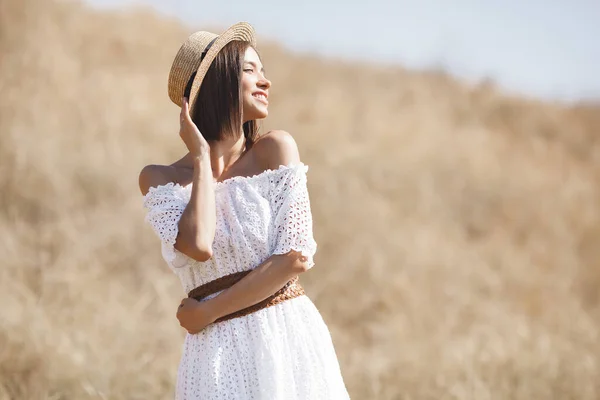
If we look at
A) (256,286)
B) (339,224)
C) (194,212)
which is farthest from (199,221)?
(339,224)

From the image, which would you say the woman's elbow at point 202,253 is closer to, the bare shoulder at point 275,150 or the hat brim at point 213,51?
the bare shoulder at point 275,150

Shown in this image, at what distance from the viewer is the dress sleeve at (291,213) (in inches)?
89.2

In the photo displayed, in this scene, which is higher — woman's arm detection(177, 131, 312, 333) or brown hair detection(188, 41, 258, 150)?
brown hair detection(188, 41, 258, 150)

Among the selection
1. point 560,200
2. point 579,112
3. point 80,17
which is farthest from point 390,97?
point 80,17

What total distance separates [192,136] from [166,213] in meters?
0.26

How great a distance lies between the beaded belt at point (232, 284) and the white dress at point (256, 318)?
0.02 m

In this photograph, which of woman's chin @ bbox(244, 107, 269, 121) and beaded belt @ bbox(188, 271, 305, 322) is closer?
beaded belt @ bbox(188, 271, 305, 322)

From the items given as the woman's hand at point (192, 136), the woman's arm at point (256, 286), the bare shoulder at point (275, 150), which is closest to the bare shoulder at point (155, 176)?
the woman's hand at point (192, 136)

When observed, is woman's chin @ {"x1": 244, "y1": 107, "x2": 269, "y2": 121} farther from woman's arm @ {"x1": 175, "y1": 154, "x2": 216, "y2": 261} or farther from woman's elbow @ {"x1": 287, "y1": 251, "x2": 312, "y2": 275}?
woman's elbow @ {"x1": 287, "y1": 251, "x2": 312, "y2": 275}

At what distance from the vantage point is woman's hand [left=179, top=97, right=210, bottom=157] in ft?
7.60

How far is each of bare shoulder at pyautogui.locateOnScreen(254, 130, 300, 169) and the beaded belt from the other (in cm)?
37

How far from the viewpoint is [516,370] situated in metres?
5.73

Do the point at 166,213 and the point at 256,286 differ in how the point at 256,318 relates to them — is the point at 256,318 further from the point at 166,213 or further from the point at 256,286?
the point at 166,213

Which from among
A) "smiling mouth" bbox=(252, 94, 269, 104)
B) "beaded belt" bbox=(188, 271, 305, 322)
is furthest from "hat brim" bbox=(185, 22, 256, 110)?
"beaded belt" bbox=(188, 271, 305, 322)
